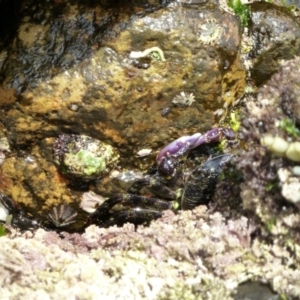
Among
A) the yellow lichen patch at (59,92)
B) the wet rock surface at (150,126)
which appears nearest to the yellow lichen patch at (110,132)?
the wet rock surface at (150,126)

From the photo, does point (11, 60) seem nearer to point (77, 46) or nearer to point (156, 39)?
point (77, 46)

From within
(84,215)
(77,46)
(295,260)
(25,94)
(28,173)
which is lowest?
(84,215)

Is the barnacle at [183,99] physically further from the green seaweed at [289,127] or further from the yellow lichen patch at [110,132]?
the green seaweed at [289,127]

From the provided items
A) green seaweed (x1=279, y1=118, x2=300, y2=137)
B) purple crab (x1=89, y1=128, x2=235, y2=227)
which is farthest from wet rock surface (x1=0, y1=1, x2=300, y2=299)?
purple crab (x1=89, y1=128, x2=235, y2=227)

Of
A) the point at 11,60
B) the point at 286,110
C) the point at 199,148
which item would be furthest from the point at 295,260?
the point at 11,60

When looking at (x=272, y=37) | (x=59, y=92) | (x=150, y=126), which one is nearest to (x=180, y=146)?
(x=150, y=126)

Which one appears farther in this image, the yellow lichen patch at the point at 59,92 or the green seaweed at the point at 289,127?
the yellow lichen patch at the point at 59,92

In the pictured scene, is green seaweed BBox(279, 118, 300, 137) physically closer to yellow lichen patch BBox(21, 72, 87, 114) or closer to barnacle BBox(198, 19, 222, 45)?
barnacle BBox(198, 19, 222, 45)
